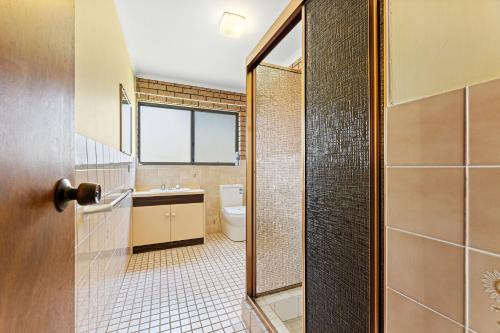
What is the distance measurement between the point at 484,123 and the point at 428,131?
10cm

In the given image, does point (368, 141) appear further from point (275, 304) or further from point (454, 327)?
point (275, 304)

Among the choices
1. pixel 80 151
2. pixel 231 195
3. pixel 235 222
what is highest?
pixel 80 151

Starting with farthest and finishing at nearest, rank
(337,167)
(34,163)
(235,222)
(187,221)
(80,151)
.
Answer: (235,222) → (187,221) → (80,151) → (337,167) → (34,163)

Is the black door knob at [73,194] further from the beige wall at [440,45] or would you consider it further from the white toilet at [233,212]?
the white toilet at [233,212]

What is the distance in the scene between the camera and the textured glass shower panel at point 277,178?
167 centimetres

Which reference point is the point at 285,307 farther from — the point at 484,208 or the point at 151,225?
Result: the point at 151,225

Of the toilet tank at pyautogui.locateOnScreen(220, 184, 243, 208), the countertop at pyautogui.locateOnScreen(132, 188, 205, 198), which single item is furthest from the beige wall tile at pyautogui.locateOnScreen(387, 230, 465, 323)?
the toilet tank at pyautogui.locateOnScreen(220, 184, 243, 208)

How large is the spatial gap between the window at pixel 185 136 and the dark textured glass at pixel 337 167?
2.80 metres

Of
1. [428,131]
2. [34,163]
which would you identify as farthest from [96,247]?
[428,131]

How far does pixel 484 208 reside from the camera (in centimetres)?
46

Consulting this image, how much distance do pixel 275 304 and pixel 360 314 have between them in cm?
107

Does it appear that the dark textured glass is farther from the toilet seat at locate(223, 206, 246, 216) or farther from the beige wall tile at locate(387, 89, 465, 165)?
the toilet seat at locate(223, 206, 246, 216)

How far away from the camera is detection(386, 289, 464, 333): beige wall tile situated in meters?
0.52

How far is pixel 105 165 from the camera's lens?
1.44m
